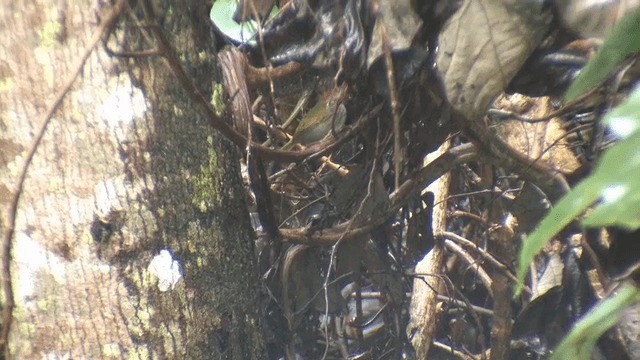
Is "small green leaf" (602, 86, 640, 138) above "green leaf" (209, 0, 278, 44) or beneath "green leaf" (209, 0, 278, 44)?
beneath

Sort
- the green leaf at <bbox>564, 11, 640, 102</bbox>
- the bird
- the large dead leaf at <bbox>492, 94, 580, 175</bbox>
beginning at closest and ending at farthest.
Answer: the green leaf at <bbox>564, 11, 640, 102</bbox>
the bird
the large dead leaf at <bbox>492, 94, 580, 175</bbox>

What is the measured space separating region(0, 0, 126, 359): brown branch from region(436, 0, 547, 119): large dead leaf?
16.1 inches

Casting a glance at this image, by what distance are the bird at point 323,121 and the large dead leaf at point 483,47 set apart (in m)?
0.23

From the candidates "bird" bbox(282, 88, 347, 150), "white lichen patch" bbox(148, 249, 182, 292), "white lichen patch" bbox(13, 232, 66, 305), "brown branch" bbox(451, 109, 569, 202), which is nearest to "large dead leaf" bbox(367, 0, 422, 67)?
"bird" bbox(282, 88, 347, 150)

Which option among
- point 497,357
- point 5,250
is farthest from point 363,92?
point 497,357

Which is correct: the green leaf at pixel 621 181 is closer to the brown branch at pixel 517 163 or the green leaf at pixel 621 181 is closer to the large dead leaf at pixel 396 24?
the large dead leaf at pixel 396 24

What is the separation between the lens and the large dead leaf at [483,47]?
95cm

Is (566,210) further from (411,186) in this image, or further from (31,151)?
(411,186)

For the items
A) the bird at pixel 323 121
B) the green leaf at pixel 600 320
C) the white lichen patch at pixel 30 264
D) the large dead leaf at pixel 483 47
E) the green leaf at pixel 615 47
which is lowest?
the green leaf at pixel 600 320

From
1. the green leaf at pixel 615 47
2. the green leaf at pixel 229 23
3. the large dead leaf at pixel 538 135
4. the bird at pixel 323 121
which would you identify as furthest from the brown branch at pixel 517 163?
the green leaf at pixel 615 47

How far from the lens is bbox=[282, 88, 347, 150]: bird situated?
119 centimetres

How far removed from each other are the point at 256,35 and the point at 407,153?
31 centimetres

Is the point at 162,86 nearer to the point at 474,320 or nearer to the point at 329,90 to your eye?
the point at 329,90

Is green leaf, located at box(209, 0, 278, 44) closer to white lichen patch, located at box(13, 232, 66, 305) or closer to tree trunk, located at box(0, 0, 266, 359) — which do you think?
tree trunk, located at box(0, 0, 266, 359)
